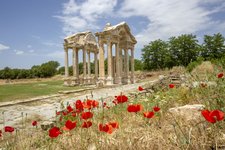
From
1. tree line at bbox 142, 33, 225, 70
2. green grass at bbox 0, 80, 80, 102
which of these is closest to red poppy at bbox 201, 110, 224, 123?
green grass at bbox 0, 80, 80, 102

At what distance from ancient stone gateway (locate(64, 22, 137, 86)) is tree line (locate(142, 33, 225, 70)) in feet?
48.3

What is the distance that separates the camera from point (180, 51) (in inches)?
1671

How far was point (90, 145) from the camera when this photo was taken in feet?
8.30

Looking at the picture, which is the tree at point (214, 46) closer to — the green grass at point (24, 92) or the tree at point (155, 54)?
the tree at point (155, 54)

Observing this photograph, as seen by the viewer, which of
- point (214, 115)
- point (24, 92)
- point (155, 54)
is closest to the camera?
point (214, 115)

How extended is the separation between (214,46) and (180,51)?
279 inches

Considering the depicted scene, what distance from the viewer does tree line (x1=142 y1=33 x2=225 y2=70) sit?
3903 centimetres

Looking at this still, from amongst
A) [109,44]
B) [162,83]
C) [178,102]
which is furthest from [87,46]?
[178,102]

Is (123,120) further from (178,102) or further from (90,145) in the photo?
(178,102)

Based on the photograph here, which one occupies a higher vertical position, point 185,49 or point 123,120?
point 185,49

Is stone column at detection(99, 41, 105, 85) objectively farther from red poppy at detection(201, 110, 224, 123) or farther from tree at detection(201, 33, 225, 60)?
tree at detection(201, 33, 225, 60)

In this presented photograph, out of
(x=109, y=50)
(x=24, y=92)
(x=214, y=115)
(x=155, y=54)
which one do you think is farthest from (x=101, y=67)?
(x=155, y=54)

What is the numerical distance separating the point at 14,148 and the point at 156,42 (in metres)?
46.1

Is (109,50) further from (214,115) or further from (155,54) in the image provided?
(155,54)
